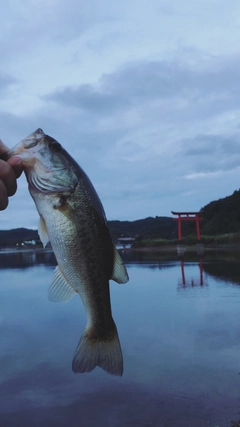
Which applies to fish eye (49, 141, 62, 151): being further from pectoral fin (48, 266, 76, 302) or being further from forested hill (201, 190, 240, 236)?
forested hill (201, 190, 240, 236)

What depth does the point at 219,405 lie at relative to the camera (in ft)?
26.6

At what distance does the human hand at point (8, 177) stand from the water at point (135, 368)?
6.35 m

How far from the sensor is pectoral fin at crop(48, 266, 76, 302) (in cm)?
264

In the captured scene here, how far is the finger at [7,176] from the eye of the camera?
93.4 inches

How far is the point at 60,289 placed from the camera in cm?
264

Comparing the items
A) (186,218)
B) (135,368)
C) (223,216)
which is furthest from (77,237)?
(223,216)

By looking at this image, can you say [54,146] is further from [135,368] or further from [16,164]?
[135,368]

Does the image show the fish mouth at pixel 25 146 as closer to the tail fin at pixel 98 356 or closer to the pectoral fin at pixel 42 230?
the pectoral fin at pixel 42 230

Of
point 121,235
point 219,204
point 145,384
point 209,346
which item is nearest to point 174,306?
point 209,346

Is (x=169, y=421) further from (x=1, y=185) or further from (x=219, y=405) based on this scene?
(x=1, y=185)

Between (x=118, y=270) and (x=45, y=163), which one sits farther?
(x=118, y=270)

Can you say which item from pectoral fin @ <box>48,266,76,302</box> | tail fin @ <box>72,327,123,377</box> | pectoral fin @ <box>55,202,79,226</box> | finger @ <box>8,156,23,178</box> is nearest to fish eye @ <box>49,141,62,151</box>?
finger @ <box>8,156,23,178</box>

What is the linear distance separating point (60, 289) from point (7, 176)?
0.77 m

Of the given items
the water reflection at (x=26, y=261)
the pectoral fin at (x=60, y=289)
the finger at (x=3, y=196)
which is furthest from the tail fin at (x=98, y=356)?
the water reflection at (x=26, y=261)
